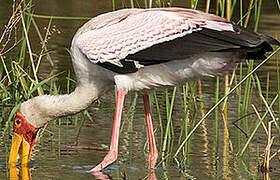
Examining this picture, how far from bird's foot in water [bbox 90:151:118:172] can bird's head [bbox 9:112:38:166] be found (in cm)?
72

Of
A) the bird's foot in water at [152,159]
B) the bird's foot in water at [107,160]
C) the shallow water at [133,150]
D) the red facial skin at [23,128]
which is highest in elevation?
the red facial skin at [23,128]

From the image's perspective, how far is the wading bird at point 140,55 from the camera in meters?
6.40

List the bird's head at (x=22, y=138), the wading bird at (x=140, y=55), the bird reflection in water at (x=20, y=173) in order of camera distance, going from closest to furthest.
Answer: the wading bird at (x=140, y=55) → the bird reflection in water at (x=20, y=173) → the bird's head at (x=22, y=138)

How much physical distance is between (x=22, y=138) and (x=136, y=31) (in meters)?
1.51

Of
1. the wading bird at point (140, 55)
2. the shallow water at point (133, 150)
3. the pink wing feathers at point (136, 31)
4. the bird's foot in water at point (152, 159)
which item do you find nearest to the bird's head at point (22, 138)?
the wading bird at point (140, 55)

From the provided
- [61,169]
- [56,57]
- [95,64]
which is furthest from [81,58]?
[56,57]

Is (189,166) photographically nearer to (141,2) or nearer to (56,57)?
(56,57)

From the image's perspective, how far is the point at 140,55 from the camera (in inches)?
263

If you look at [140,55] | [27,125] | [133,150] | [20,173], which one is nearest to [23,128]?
[27,125]

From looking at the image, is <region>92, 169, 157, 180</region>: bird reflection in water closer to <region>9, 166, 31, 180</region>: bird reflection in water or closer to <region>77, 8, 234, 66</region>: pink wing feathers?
<region>9, 166, 31, 180</region>: bird reflection in water

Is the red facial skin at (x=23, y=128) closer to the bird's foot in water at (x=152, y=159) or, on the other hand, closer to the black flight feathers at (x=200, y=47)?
the black flight feathers at (x=200, y=47)

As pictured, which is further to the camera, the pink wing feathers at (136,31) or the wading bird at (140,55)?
the pink wing feathers at (136,31)

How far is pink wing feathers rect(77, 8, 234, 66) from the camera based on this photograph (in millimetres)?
6555

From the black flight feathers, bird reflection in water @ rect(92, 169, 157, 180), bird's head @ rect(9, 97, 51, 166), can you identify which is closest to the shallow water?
bird reflection in water @ rect(92, 169, 157, 180)
